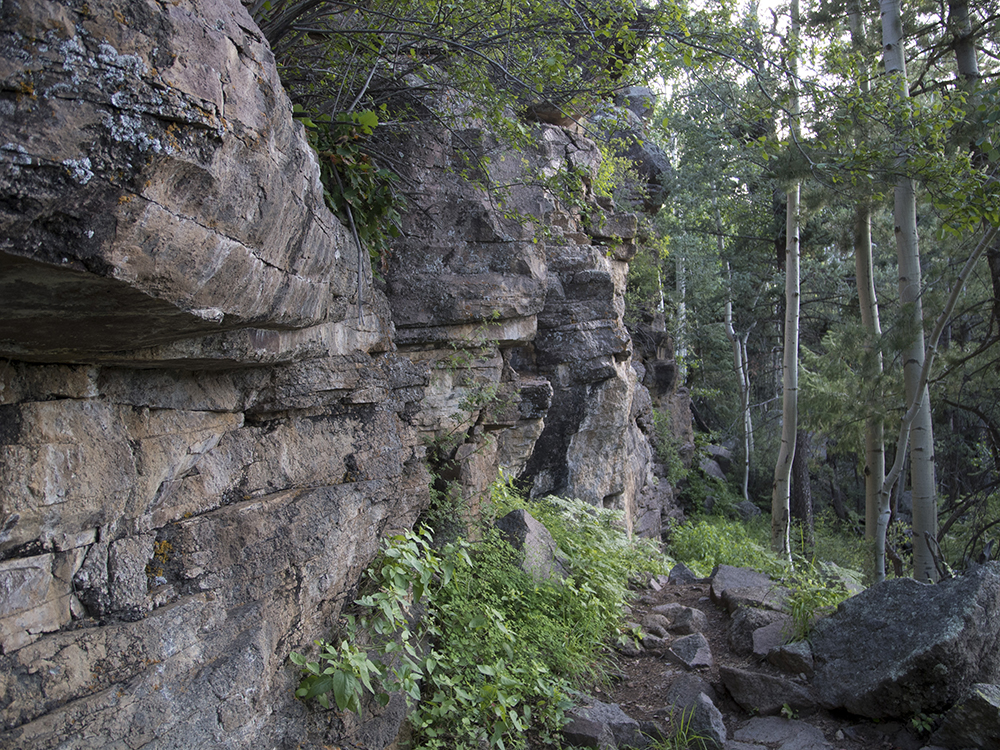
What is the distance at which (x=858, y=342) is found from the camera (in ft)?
29.8

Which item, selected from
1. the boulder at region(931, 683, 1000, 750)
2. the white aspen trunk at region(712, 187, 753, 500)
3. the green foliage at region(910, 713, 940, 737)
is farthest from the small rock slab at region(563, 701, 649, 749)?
the white aspen trunk at region(712, 187, 753, 500)

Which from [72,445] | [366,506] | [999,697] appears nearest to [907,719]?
[999,697]

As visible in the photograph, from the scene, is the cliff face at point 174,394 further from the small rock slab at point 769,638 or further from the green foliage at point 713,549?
the green foliage at point 713,549

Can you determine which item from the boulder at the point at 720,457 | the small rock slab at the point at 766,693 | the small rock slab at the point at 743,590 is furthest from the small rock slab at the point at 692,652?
the boulder at the point at 720,457

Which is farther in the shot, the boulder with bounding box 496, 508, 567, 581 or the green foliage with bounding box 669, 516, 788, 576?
the green foliage with bounding box 669, 516, 788, 576

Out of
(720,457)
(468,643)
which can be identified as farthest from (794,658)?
(720,457)

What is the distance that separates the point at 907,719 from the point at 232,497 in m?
5.37

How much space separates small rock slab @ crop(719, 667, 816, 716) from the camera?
5359 millimetres

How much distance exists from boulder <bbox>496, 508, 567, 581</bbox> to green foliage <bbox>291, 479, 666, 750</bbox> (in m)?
0.13

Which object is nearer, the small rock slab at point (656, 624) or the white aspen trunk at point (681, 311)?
the small rock slab at point (656, 624)

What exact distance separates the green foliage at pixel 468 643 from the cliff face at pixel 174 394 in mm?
278

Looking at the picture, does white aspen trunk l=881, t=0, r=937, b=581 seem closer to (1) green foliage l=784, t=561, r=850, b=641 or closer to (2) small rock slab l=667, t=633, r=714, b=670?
(1) green foliage l=784, t=561, r=850, b=641

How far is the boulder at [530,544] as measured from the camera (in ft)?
20.9

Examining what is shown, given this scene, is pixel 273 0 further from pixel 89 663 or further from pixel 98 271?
pixel 89 663
